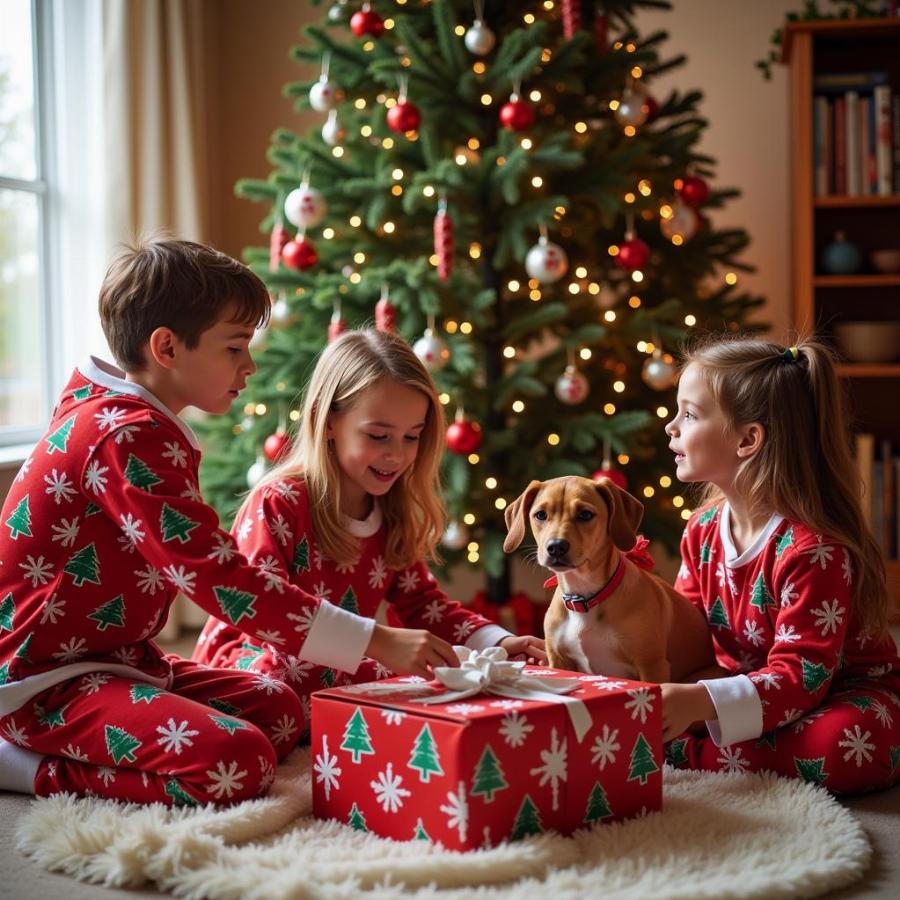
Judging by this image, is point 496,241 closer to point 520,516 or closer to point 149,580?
point 520,516

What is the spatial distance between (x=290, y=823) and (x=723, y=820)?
1.99 feet

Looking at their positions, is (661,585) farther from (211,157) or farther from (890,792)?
(211,157)

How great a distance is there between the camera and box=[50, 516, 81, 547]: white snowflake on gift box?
1.79 meters

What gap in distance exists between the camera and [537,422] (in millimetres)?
3232

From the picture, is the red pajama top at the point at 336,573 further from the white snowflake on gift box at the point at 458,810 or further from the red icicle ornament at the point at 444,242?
the red icicle ornament at the point at 444,242

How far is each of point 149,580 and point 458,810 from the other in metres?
0.66

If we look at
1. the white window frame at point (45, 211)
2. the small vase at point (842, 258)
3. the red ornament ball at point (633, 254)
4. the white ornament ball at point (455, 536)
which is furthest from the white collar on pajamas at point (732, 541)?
the white window frame at point (45, 211)

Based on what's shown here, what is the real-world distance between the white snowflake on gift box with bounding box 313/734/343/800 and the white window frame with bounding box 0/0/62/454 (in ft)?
6.93

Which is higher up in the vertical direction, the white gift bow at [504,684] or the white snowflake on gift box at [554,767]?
the white gift bow at [504,684]

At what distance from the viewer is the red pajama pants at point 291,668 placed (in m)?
2.11

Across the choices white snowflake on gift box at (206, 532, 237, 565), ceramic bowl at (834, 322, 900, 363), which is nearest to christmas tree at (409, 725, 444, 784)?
white snowflake on gift box at (206, 532, 237, 565)

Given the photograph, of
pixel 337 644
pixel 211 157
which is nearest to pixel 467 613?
pixel 337 644

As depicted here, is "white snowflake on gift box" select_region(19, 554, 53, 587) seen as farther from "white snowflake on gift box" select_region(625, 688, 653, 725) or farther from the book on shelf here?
the book on shelf

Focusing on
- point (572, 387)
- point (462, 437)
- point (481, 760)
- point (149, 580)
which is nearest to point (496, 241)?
point (572, 387)
